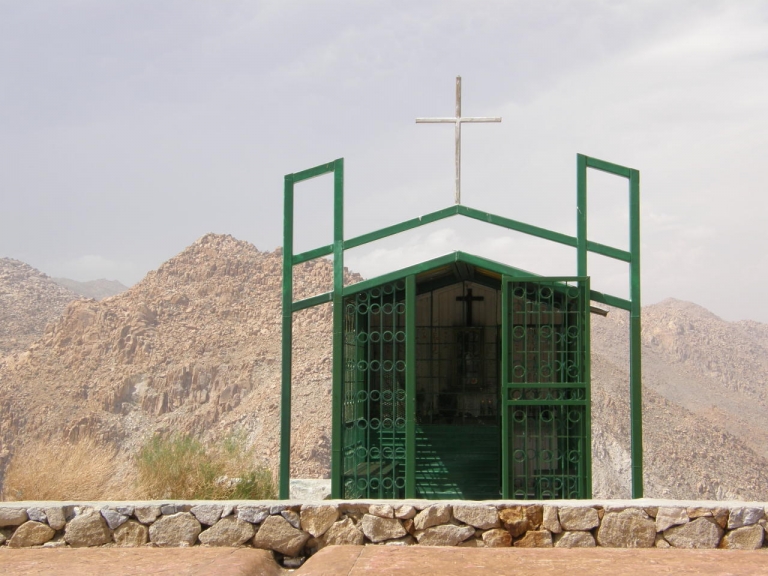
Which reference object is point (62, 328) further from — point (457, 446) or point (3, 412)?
point (457, 446)

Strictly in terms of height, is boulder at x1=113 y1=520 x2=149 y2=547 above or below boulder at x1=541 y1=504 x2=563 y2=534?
below

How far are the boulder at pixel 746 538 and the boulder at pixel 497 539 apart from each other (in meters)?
1.57

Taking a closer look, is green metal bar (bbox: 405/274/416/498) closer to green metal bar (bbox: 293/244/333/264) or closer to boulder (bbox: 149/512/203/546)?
green metal bar (bbox: 293/244/333/264)

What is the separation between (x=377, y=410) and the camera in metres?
11.0

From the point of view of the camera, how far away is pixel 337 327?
821cm

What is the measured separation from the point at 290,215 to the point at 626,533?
14.3 ft

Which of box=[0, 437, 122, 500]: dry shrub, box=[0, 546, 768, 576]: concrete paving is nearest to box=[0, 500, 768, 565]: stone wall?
box=[0, 546, 768, 576]: concrete paving

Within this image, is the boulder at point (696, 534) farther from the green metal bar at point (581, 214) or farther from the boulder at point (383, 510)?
the green metal bar at point (581, 214)

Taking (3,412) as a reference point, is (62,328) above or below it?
above

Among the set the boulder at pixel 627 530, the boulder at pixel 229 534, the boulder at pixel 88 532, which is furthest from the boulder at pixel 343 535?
the boulder at pixel 627 530

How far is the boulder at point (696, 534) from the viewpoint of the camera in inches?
240

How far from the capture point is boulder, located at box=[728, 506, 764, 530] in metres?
6.09

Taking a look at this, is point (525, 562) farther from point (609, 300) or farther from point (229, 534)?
point (609, 300)

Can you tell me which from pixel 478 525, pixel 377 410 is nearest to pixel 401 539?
pixel 478 525
